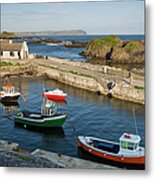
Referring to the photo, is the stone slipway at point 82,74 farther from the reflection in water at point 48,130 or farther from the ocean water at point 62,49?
the reflection in water at point 48,130

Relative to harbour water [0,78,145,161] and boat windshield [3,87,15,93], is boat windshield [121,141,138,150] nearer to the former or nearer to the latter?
harbour water [0,78,145,161]

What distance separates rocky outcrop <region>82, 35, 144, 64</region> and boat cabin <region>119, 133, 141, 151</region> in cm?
50

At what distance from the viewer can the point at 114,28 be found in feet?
9.53

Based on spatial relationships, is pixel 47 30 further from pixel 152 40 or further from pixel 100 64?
pixel 152 40

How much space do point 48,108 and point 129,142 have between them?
0.63 m

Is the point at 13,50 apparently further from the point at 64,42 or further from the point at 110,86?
the point at 110,86

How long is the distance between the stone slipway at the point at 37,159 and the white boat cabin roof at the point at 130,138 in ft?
0.68

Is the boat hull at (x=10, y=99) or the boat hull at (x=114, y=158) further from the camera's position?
the boat hull at (x=10, y=99)

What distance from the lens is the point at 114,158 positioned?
2.82m

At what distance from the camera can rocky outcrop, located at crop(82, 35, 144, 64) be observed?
9.44 ft

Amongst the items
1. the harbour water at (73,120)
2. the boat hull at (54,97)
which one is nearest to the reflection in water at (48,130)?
the harbour water at (73,120)

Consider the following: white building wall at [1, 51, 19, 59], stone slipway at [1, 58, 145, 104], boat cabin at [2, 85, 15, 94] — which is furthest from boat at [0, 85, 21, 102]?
white building wall at [1, 51, 19, 59]

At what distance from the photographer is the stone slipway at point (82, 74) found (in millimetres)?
2961

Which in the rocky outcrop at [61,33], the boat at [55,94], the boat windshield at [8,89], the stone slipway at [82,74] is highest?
the rocky outcrop at [61,33]
